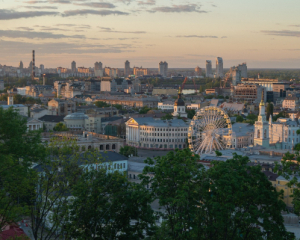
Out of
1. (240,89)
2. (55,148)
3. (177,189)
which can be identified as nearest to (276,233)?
(177,189)

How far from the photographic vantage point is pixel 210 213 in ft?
53.6

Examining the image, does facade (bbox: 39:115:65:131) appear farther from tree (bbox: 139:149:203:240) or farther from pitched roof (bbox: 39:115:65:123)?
tree (bbox: 139:149:203:240)

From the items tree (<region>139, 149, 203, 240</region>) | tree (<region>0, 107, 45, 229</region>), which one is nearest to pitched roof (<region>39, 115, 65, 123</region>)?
tree (<region>0, 107, 45, 229</region>)

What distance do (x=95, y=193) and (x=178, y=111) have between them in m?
60.8

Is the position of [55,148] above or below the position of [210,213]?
above

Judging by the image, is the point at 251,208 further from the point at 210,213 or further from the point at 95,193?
the point at 95,193

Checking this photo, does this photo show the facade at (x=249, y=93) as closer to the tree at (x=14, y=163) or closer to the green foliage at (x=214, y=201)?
the tree at (x=14, y=163)

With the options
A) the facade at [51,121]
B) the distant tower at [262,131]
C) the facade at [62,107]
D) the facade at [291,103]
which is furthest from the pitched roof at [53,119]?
the facade at [291,103]

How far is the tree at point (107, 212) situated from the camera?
1633 cm

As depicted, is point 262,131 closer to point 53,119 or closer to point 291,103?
point 53,119

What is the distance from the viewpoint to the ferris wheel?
4597 cm

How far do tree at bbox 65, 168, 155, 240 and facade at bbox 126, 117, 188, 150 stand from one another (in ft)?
152

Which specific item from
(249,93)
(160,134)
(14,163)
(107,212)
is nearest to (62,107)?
(160,134)

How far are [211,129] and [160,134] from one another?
58.5 feet
